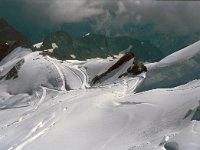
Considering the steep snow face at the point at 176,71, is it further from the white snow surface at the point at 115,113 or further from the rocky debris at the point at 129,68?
the rocky debris at the point at 129,68

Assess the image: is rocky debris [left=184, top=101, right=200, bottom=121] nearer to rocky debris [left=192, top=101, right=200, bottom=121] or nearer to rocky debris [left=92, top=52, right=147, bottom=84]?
rocky debris [left=192, top=101, right=200, bottom=121]

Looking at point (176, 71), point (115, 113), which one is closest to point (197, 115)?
point (115, 113)

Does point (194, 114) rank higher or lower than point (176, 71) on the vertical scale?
higher

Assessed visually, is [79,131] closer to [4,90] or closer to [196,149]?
[196,149]

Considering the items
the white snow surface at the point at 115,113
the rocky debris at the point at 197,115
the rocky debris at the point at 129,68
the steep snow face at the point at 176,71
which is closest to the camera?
the rocky debris at the point at 197,115

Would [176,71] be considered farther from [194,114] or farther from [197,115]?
[197,115]

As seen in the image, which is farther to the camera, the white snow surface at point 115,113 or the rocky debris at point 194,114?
the white snow surface at point 115,113

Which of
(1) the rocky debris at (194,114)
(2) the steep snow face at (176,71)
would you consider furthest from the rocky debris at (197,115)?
(2) the steep snow face at (176,71)

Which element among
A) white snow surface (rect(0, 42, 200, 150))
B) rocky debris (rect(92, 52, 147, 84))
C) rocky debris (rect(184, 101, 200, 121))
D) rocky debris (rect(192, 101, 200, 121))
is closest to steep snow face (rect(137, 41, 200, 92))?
white snow surface (rect(0, 42, 200, 150))

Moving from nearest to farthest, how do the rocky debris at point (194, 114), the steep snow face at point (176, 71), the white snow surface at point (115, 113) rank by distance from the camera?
the rocky debris at point (194, 114), the white snow surface at point (115, 113), the steep snow face at point (176, 71)
